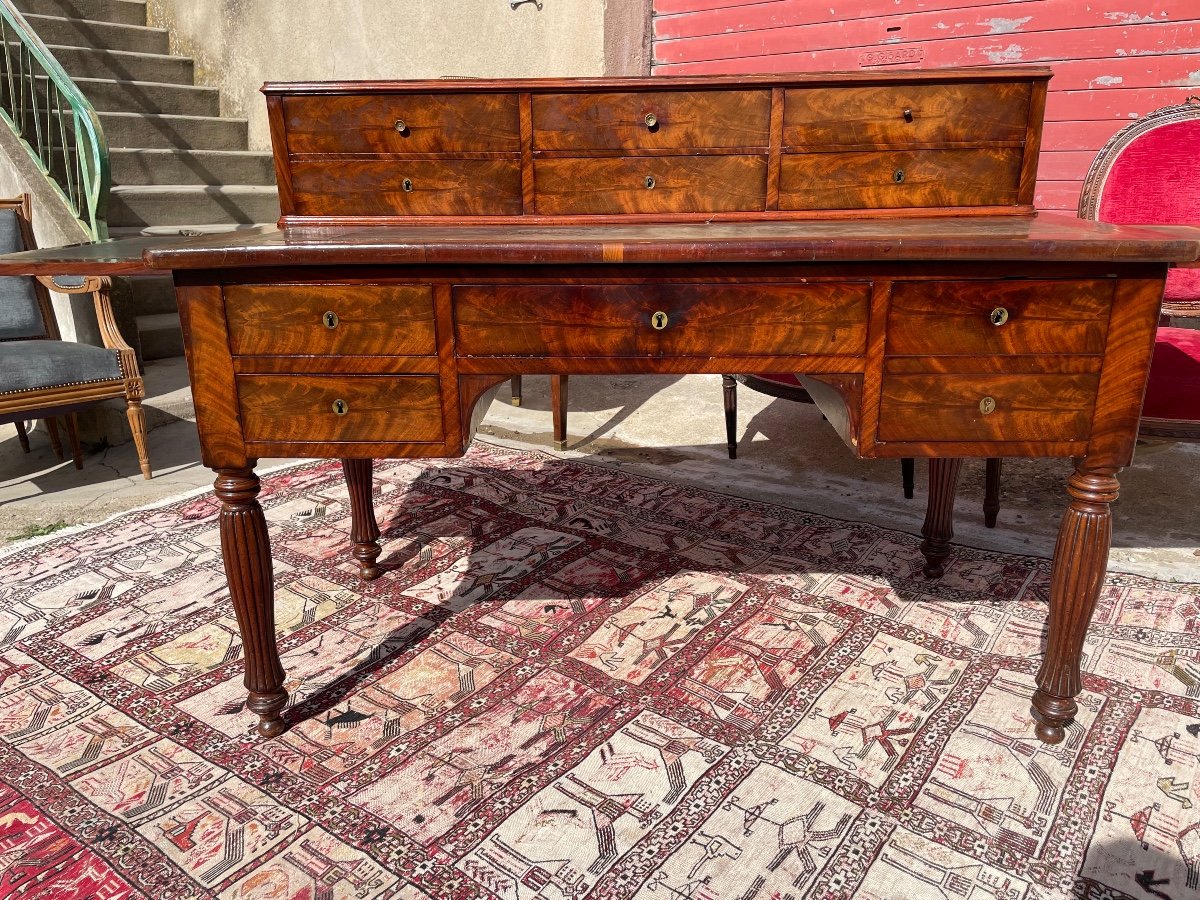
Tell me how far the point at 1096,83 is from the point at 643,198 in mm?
3247

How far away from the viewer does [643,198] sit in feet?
7.18

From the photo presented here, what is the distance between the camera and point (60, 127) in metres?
4.68

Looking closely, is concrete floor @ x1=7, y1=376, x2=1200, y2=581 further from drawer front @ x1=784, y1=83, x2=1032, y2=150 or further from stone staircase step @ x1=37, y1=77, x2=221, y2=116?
stone staircase step @ x1=37, y1=77, x2=221, y2=116

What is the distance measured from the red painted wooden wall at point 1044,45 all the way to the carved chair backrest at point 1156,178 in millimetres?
1281

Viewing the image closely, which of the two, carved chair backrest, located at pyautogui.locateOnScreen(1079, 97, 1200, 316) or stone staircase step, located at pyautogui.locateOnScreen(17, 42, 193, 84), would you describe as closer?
carved chair backrest, located at pyautogui.locateOnScreen(1079, 97, 1200, 316)

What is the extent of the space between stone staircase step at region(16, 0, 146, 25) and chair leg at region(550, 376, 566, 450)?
19.2ft

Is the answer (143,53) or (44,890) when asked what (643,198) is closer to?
(44,890)

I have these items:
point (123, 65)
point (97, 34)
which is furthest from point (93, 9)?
point (123, 65)

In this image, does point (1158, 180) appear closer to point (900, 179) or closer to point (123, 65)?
point (900, 179)

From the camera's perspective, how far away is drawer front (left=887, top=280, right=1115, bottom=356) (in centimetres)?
162

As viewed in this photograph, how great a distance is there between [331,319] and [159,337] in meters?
4.00

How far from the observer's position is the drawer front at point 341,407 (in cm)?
174

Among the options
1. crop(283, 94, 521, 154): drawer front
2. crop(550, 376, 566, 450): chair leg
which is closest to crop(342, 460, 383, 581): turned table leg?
crop(283, 94, 521, 154): drawer front

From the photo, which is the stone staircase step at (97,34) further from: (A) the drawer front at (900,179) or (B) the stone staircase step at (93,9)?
(A) the drawer front at (900,179)
